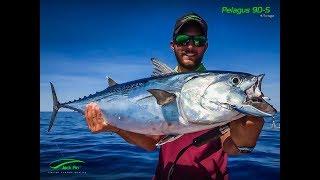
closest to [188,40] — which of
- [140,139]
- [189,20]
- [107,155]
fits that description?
[189,20]

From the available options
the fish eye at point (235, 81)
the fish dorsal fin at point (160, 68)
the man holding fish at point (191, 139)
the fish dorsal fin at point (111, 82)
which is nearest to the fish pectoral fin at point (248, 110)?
the fish eye at point (235, 81)

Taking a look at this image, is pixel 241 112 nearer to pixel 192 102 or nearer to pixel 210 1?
pixel 192 102

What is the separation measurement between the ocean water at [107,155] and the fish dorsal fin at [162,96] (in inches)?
15.9

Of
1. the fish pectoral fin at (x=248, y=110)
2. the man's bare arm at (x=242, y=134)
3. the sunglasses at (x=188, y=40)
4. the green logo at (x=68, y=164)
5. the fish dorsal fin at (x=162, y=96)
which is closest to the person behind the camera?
the fish pectoral fin at (x=248, y=110)

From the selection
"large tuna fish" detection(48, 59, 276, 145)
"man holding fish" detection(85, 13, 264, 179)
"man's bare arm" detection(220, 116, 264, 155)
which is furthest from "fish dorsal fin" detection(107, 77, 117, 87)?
"man's bare arm" detection(220, 116, 264, 155)

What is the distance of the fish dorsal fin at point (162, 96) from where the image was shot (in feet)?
8.13

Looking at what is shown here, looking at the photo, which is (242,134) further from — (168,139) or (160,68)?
(160,68)

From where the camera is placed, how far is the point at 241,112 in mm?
2365

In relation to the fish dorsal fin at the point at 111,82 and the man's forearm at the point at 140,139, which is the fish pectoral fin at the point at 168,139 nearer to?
the man's forearm at the point at 140,139

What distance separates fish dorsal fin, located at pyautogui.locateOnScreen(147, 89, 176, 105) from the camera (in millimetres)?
2479

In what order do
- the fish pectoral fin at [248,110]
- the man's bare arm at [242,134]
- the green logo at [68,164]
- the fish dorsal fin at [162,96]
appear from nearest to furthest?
1. the fish pectoral fin at [248,110]
2. the fish dorsal fin at [162,96]
3. the man's bare arm at [242,134]
4. the green logo at [68,164]

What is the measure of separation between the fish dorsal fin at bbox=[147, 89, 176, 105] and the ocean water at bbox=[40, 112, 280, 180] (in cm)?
40
